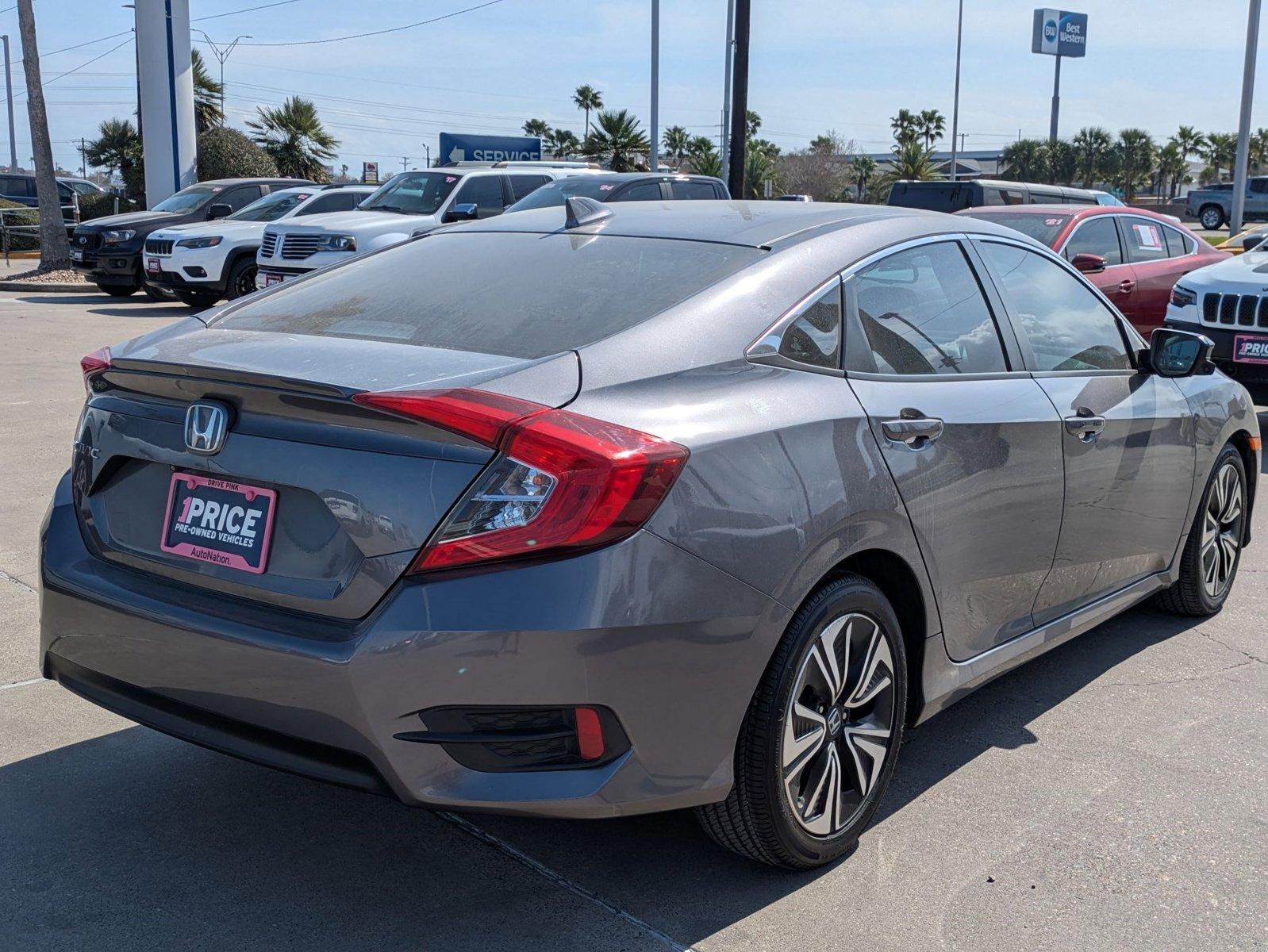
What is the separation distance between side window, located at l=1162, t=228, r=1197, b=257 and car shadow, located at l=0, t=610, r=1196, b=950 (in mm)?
10222

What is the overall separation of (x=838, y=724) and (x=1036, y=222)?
384 inches

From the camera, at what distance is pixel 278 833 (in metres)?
3.37

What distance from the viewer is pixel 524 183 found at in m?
16.8

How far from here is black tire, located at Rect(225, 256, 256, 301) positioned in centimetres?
1720

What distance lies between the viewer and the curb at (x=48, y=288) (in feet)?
69.2

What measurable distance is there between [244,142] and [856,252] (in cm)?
3193

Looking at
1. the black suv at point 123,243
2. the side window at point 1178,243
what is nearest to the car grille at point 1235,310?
the side window at point 1178,243

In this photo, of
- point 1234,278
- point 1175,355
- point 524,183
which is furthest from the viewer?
point 524,183

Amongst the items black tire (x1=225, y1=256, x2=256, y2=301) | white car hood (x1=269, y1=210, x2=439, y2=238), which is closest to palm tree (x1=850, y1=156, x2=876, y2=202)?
black tire (x1=225, y1=256, x2=256, y2=301)

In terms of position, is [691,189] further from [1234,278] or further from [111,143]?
[111,143]

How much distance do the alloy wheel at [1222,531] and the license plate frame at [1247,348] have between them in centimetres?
403

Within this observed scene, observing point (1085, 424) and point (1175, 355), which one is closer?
point (1085, 424)

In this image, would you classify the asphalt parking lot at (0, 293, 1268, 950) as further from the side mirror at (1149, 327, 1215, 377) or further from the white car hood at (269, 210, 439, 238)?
the white car hood at (269, 210, 439, 238)

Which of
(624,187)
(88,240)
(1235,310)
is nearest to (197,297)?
(88,240)
